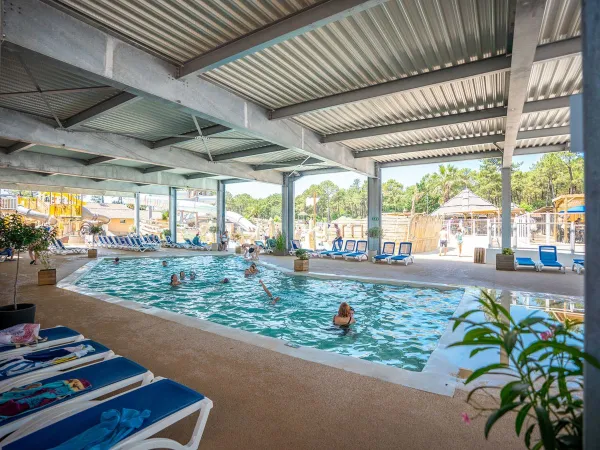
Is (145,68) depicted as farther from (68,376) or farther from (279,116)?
(68,376)

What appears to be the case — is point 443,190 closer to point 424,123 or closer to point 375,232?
point 375,232

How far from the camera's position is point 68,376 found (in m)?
2.38

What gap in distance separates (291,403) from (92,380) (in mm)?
1435

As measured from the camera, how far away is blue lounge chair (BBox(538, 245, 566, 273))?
33.6ft

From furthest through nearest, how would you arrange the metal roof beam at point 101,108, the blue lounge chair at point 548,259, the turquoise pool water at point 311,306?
the blue lounge chair at point 548,259 → the metal roof beam at point 101,108 → the turquoise pool water at point 311,306

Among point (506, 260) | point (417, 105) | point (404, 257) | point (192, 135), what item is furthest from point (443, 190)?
point (192, 135)

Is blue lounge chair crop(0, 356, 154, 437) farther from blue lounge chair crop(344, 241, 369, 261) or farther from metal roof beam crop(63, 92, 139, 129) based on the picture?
blue lounge chair crop(344, 241, 369, 261)

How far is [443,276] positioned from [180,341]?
25.2 ft

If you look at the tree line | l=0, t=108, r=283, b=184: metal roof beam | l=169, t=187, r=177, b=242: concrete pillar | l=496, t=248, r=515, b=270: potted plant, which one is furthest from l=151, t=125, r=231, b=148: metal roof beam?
the tree line

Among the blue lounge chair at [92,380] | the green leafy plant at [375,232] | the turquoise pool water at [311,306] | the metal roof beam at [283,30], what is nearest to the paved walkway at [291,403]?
the blue lounge chair at [92,380]

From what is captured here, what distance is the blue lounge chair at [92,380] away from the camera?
6.31ft

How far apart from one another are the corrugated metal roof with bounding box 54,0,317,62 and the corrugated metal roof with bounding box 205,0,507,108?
2.67 ft

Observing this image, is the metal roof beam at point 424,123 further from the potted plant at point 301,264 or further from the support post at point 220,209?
the support post at point 220,209

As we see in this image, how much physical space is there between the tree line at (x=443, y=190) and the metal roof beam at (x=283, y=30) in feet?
61.2
